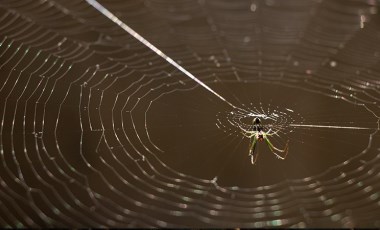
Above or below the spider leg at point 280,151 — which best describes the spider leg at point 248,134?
below

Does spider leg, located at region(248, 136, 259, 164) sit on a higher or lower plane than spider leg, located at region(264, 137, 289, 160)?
lower

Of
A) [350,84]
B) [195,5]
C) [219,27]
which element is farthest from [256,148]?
[195,5]

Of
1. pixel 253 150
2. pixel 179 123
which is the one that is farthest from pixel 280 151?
pixel 179 123

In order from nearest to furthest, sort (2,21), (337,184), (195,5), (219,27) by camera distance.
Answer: (195,5) < (219,27) < (2,21) < (337,184)

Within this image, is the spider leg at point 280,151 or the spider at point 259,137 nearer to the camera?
the spider at point 259,137

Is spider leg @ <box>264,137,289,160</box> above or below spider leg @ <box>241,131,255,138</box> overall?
above

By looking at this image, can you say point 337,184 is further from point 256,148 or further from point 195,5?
point 195,5

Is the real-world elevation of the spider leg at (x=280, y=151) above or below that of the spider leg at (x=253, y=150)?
above

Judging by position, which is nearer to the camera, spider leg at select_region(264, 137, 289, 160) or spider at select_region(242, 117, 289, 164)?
spider at select_region(242, 117, 289, 164)
